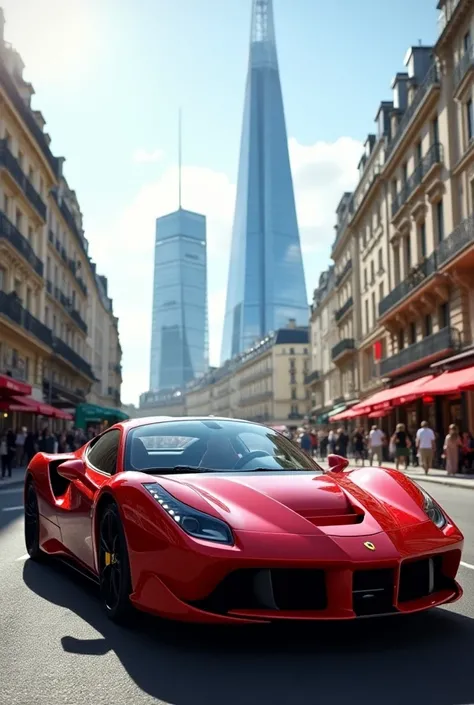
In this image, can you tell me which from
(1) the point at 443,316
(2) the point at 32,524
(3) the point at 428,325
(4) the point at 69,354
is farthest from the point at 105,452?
(4) the point at 69,354

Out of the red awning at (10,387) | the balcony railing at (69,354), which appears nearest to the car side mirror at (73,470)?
the red awning at (10,387)

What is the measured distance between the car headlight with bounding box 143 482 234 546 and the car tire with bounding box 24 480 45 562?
269 centimetres

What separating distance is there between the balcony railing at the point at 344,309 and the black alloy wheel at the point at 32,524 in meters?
44.3

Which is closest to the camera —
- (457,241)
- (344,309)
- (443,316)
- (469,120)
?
(457,241)

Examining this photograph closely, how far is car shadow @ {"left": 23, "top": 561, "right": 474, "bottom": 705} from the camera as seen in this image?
9.95 feet

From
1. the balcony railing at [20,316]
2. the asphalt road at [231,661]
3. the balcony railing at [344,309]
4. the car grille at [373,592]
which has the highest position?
the balcony railing at [344,309]

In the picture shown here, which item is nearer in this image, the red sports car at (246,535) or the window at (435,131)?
the red sports car at (246,535)

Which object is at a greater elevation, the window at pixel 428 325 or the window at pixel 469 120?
the window at pixel 469 120

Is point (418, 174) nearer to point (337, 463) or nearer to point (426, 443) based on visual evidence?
point (426, 443)

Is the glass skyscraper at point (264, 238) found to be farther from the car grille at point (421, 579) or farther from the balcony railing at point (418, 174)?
the car grille at point (421, 579)

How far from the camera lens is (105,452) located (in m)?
5.20

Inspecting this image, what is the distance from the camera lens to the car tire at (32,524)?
6.23m

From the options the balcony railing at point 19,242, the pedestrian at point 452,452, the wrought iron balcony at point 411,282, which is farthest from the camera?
the balcony railing at point 19,242

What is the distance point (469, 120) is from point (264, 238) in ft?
456
